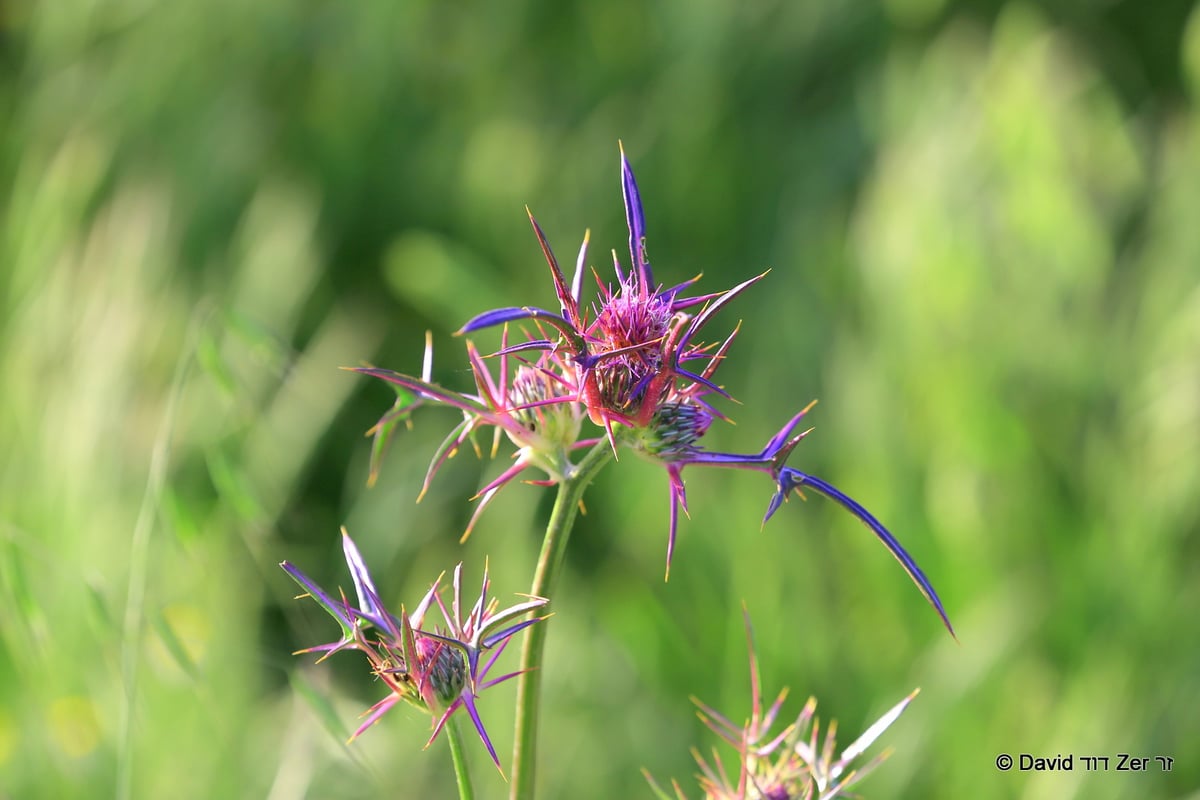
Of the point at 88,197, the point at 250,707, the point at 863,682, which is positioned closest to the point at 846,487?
the point at 863,682

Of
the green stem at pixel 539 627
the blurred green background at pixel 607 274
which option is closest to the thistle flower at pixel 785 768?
the green stem at pixel 539 627

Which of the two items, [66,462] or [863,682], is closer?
[863,682]

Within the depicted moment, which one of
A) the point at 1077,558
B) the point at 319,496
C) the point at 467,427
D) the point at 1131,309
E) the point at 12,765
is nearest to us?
the point at 467,427

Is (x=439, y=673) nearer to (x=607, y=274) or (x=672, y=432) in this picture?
(x=672, y=432)

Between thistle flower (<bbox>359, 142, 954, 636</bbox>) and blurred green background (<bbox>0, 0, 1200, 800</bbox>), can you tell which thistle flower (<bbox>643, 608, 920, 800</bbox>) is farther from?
blurred green background (<bbox>0, 0, 1200, 800</bbox>)

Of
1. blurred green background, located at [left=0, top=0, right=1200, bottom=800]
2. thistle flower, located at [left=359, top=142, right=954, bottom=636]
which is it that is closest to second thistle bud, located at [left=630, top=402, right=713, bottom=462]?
thistle flower, located at [left=359, top=142, right=954, bottom=636]

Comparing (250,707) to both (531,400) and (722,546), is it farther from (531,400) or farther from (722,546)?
(531,400)

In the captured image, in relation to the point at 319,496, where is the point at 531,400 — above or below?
above
